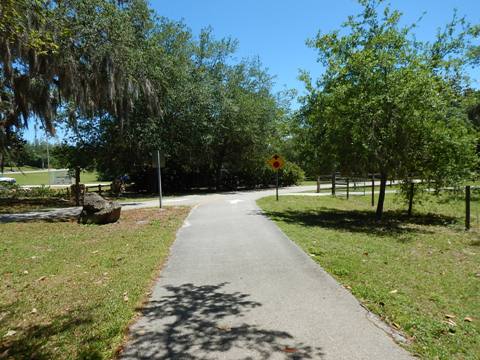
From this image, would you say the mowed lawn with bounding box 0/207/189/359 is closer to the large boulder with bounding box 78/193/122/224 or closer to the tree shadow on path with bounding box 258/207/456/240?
the large boulder with bounding box 78/193/122/224

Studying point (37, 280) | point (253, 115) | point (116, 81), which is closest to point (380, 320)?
point (37, 280)

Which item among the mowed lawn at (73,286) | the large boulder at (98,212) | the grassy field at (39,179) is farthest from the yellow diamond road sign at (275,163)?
the grassy field at (39,179)

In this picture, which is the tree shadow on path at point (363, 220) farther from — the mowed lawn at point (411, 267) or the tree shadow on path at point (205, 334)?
the tree shadow on path at point (205, 334)

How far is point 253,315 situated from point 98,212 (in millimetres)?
9333

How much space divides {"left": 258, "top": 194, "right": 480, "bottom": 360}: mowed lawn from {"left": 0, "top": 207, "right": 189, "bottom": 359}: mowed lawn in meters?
3.03

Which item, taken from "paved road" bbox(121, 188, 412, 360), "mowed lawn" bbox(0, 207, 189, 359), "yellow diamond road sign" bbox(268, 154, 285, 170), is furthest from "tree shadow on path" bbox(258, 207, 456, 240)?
"paved road" bbox(121, 188, 412, 360)

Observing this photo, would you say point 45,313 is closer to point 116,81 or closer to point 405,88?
point 405,88

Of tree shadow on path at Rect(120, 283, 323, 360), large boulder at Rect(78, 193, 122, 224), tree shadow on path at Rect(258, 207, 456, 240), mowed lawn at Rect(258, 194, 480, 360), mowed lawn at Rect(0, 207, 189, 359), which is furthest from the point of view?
large boulder at Rect(78, 193, 122, 224)

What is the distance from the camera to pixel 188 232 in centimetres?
1038

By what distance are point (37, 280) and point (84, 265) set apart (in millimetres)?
998

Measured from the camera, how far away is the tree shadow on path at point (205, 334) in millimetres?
3590

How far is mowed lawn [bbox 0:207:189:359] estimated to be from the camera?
3.90 metres

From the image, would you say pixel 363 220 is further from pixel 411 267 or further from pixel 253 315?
pixel 253 315

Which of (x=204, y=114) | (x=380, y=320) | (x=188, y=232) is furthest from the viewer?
(x=204, y=114)
